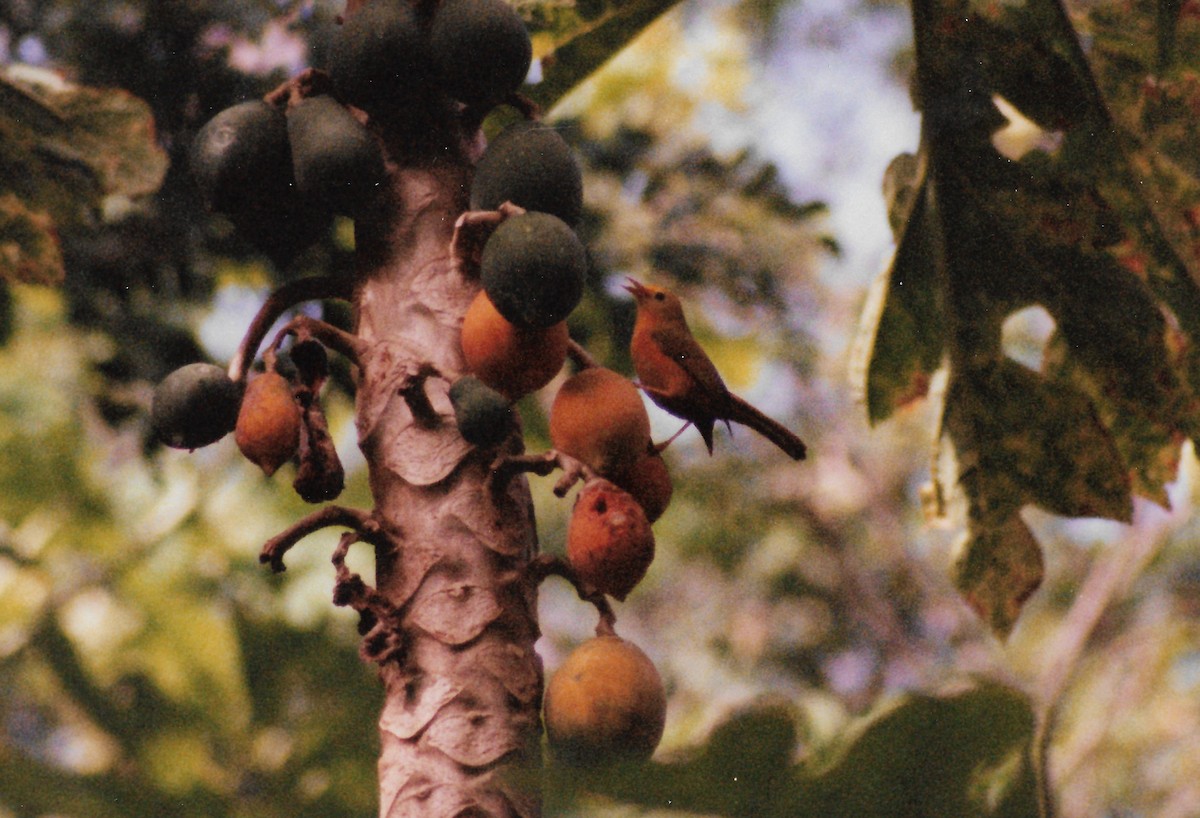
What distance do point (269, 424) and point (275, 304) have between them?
0.69 feet

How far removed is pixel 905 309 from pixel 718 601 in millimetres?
6211

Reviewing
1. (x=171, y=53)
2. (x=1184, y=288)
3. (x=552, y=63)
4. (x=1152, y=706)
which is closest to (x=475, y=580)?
(x=552, y=63)

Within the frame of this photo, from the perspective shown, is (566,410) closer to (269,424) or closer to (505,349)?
(505,349)

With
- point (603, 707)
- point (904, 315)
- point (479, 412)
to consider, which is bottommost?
point (904, 315)

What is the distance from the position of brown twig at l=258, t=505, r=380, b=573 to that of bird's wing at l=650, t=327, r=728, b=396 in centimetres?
37

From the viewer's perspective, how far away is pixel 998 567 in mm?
1983

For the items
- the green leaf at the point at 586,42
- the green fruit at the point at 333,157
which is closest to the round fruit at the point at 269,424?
the green fruit at the point at 333,157

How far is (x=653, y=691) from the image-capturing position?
121 cm

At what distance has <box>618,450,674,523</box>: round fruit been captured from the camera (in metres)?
1.34

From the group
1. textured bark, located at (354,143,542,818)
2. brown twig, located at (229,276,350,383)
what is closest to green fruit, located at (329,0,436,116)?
textured bark, located at (354,143,542,818)

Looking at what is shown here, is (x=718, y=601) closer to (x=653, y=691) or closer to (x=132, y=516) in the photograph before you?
(x=132, y=516)

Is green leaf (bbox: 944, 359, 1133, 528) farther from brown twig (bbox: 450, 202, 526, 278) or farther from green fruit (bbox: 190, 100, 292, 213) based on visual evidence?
green fruit (bbox: 190, 100, 292, 213)

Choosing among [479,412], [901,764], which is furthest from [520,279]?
[901,764]

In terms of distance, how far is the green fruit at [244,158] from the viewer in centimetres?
135
